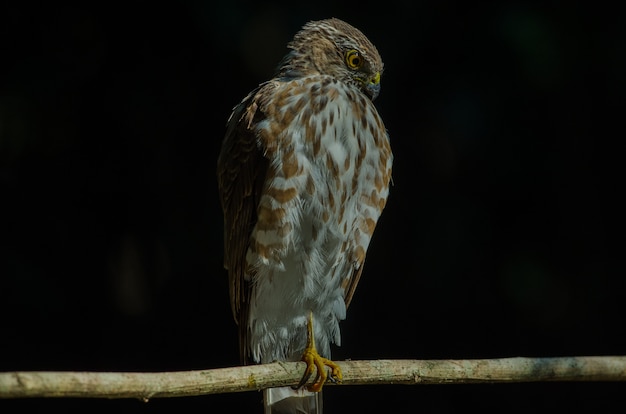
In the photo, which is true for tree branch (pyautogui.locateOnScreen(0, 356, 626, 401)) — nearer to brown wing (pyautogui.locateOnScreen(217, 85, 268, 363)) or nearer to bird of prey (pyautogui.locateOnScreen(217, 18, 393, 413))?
bird of prey (pyautogui.locateOnScreen(217, 18, 393, 413))

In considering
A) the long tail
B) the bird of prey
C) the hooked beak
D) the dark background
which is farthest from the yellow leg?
the dark background

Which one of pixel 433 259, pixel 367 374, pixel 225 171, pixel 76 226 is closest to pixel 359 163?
pixel 225 171

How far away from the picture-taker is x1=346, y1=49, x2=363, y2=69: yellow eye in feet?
12.8

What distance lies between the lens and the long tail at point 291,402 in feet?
13.1

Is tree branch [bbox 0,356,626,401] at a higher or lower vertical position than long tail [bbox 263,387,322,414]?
higher

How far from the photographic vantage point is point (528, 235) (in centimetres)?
517


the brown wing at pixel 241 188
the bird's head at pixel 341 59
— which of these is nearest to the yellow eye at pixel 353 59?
the bird's head at pixel 341 59

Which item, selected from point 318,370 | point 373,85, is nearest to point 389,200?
point 373,85

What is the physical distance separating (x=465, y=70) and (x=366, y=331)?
147 centimetres

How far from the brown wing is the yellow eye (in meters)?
0.37

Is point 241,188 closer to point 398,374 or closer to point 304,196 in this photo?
point 304,196

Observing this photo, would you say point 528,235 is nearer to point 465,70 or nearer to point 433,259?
point 433,259

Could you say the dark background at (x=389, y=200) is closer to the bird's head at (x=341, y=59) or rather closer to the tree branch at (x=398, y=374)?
the bird's head at (x=341, y=59)

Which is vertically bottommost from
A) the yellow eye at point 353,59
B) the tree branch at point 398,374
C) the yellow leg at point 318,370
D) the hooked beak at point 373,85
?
the yellow leg at point 318,370
